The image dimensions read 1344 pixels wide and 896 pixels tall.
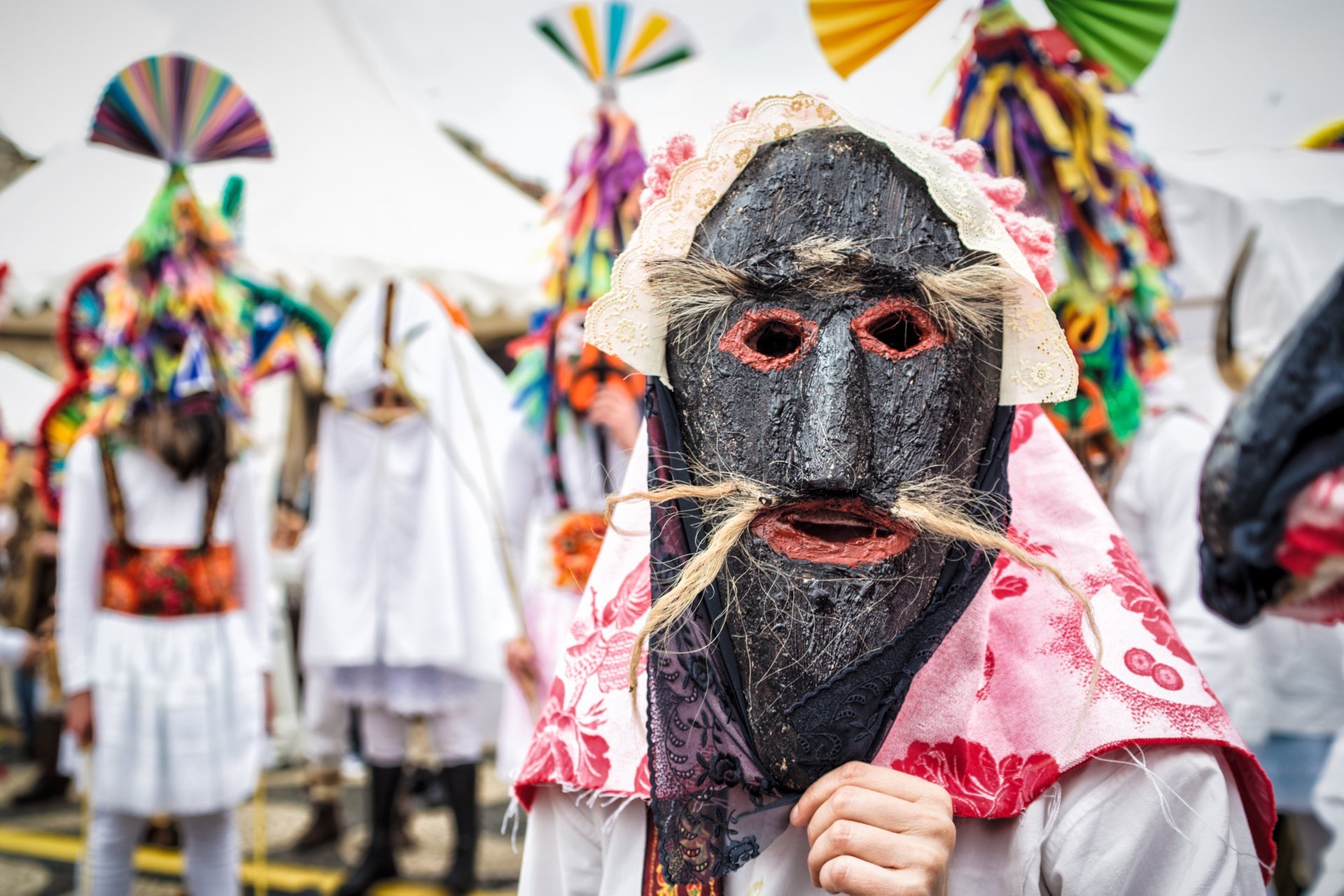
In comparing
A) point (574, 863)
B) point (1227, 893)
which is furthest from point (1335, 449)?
point (574, 863)

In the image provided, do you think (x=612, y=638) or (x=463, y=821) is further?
(x=463, y=821)

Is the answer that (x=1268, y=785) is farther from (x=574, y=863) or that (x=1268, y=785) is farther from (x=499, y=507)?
(x=499, y=507)

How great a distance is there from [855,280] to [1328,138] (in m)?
3.71

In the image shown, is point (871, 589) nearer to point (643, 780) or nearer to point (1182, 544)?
point (643, 780)

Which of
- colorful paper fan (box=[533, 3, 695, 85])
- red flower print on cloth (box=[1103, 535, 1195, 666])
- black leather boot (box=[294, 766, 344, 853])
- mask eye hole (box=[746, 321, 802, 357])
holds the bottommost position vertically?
black leather boot (box=[294, 766, 344, 853])

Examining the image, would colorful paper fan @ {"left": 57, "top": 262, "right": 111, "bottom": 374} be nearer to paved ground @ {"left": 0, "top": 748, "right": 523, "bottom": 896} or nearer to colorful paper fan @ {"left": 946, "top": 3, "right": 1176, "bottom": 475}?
paved ground @ {"left": 0, "top": 748, "right": 523, "bottom": 896}

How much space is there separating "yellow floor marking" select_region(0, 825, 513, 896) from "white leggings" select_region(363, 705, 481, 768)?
587 mm

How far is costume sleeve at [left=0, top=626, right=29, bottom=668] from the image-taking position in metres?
5.11

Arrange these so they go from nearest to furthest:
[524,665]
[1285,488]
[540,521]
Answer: [1285,488] < [524,665] < [540,521]

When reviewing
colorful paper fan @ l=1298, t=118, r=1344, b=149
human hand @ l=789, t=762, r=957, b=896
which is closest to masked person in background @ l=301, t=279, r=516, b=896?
human hand @ l=789, t=762, r=957, b=896

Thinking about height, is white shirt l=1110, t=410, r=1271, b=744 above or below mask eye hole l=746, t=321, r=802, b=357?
below

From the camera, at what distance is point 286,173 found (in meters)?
4.83

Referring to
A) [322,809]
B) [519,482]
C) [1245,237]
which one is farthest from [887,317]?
[322,809]

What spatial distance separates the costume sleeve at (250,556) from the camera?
3.69m
